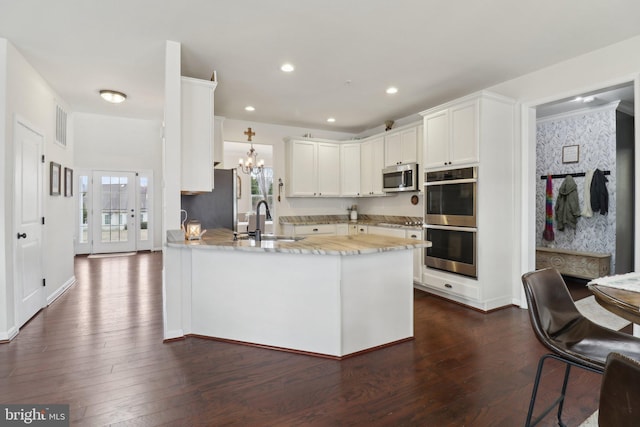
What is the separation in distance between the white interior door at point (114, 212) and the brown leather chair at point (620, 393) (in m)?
8.58

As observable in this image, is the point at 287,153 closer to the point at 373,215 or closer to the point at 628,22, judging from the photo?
the point at 373,215

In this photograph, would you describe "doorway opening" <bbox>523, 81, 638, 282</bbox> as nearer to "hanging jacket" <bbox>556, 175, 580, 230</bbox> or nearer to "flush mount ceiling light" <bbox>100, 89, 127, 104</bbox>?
"hanging jacket" <bbox>556, 175, 580, 230</bbox>

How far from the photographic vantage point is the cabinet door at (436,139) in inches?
159

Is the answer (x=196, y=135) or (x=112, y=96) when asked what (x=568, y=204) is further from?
(x=112, y=96)

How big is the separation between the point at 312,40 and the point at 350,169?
337 cm

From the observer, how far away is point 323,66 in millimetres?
3492

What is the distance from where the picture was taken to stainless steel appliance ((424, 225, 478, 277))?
3738 millimetres

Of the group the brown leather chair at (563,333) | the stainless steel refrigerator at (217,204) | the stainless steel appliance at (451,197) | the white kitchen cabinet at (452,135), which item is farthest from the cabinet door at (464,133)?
the stainless steel refrigerator at (217,204)

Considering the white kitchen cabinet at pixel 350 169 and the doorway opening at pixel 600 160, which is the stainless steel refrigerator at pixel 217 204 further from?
the doorway opening at pixel 600 160

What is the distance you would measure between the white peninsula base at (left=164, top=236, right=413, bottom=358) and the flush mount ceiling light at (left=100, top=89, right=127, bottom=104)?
2771mm

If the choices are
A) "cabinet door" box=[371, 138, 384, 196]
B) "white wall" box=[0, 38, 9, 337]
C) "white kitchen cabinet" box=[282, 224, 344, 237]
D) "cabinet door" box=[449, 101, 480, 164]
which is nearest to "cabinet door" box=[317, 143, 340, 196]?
"white kitchen cabinet" box=[282, 224, 344, 237]

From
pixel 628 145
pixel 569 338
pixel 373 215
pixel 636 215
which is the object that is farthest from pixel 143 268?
pixel 628 145

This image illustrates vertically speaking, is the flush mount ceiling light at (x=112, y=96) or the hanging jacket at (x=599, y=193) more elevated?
the flush mount ceiling light at (x=112, y=96)

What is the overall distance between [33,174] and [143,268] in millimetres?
2891
